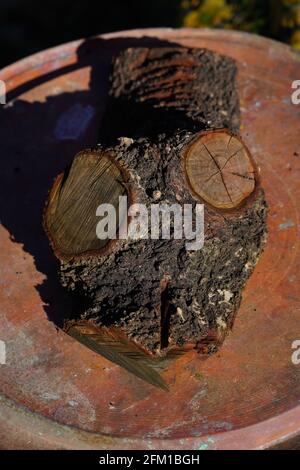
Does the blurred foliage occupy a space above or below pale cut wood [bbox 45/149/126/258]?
above

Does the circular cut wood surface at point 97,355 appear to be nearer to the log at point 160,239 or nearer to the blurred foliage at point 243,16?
the log at point 160,239

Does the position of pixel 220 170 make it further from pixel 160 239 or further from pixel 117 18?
pixel 117 18

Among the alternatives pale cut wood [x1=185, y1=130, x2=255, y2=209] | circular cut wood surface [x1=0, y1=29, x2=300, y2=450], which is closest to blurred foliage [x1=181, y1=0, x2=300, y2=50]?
circular cut wood surface [x1=0, y1=29, x2=300, y2=450]

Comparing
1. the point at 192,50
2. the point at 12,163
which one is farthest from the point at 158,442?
the point at 192,50

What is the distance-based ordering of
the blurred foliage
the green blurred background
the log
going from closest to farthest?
the log, the blurred foliage, the green blurred background

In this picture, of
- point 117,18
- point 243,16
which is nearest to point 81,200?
point 243,16

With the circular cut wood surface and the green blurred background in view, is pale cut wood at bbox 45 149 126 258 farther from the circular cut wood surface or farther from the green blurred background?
the green blurred background
